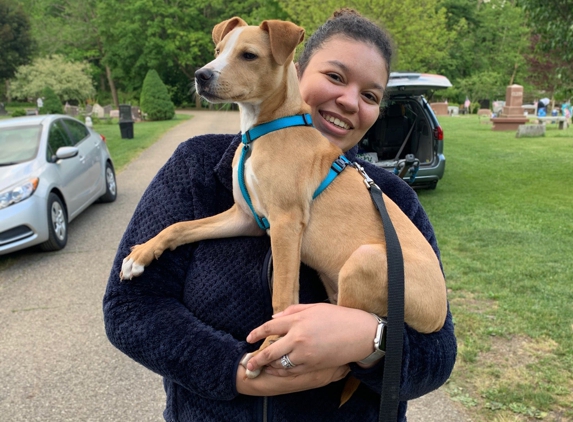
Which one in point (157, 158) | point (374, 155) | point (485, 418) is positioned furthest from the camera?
point (157, 158)

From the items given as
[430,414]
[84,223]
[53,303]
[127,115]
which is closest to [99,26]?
[127,115]

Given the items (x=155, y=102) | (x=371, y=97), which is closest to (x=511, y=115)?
(x=155, y=102)

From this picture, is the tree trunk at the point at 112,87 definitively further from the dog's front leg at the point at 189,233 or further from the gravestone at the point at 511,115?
the dog's front leg at the point at 189,233

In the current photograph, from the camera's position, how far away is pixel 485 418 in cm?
321

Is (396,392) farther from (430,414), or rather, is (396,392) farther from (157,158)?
(157,158)

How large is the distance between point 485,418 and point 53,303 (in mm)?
4482

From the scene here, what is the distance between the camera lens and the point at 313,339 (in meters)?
1.36

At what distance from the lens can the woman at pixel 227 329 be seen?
1415 mm

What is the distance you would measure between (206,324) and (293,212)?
543 mm

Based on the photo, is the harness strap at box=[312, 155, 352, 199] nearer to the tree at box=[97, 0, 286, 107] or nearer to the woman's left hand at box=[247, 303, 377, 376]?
the woman's left hand at box=[247, 303, 377, 376]

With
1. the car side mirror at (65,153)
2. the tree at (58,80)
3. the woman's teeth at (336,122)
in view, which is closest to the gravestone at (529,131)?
the car side mirror at (65,153)

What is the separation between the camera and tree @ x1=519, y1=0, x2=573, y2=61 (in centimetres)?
988

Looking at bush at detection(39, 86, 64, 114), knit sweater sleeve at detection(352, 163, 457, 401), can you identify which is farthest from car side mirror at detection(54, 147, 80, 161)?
bush at detection(39, 86, 64, 114)

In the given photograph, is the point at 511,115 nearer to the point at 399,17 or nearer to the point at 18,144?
the point at 399,17
